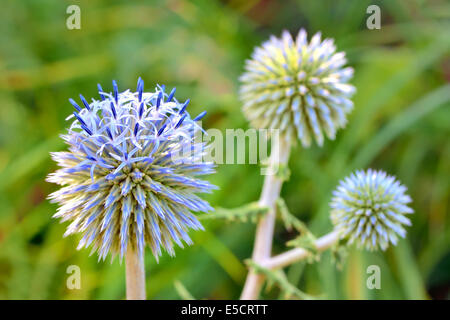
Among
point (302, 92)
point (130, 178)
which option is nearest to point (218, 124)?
point (302, 92)

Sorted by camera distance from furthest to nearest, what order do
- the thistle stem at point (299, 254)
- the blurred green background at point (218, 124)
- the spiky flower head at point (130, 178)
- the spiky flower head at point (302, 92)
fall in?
the blurred green background at point (218, 124)
the spiky flower head at point (302, 92)
the thistle stem at point (299, 254)
the spiky flower head at point (130, 178)

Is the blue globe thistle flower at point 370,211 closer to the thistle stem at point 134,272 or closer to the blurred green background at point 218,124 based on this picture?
the thistle stem at point 134,272

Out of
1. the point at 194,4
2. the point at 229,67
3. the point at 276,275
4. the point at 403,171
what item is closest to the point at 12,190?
the point at 229,67

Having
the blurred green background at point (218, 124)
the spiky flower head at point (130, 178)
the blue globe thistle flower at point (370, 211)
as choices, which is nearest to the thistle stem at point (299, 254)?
the blue globe thistle flower at point (370, 211)

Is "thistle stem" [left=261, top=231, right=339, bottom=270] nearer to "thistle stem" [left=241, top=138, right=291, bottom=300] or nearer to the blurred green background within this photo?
"thistle stem" [left=241, top=138, right=291, bottom=300]

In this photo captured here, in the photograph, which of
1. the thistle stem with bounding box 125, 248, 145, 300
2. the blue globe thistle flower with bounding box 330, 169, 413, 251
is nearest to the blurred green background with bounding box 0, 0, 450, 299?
the blue globe thistle flower with bounding box 330, 169, 413, 251

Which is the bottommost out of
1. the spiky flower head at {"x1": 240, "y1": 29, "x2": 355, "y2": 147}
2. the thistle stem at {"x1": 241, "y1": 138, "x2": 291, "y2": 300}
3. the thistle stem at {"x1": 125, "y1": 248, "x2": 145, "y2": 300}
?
the thistle stem at {"x1": 125, "y1": 248, "x2": 145, "y2": 300}
